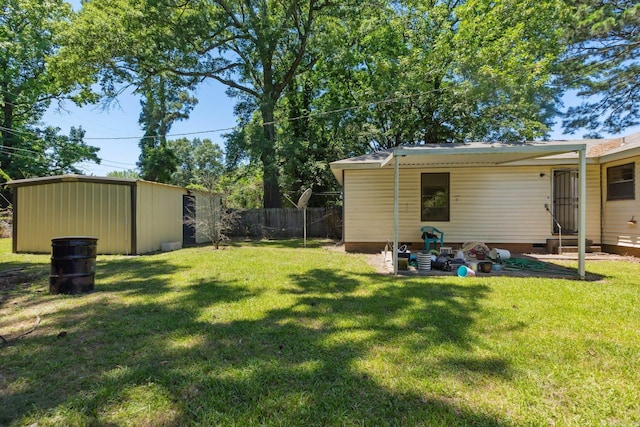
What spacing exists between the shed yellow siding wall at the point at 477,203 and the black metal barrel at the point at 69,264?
21.1 feet

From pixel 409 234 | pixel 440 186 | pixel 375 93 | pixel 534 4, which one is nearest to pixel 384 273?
pixel 409 234

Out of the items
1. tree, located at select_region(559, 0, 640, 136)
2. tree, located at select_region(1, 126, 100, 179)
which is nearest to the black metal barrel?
tree, located at select_region(559, 0, 640, 136)

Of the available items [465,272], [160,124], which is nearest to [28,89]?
[160,124]

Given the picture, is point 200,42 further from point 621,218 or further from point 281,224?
point 621,218

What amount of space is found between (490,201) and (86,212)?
38.2 ft

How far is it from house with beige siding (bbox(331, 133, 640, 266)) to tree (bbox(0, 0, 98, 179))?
2115 centimetres

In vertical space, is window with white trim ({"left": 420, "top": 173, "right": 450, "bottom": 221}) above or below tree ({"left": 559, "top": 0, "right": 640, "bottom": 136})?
below

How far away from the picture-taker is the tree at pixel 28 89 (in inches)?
796

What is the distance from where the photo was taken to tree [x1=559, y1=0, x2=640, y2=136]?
10188mm

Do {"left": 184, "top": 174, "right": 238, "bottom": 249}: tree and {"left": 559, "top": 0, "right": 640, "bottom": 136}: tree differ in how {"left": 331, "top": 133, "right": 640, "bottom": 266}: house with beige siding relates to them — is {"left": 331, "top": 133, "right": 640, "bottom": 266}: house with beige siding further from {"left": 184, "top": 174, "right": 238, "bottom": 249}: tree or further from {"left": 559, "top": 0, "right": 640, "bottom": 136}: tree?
{"left": 184, "top": 174, "right": 238, "bottom": 249}: tree

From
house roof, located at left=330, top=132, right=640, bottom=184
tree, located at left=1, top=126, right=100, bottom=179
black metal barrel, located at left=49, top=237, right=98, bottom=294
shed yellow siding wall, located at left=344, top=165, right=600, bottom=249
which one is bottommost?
black metal barrel, located at left=49, top=237, right=98, bottom=294

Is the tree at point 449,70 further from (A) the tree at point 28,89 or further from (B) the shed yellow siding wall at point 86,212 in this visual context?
(A) the tree at point 28,89

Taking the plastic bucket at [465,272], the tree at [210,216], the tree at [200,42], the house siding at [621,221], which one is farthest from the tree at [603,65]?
the tree at [210,216]

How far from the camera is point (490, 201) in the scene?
9062 millimetres
